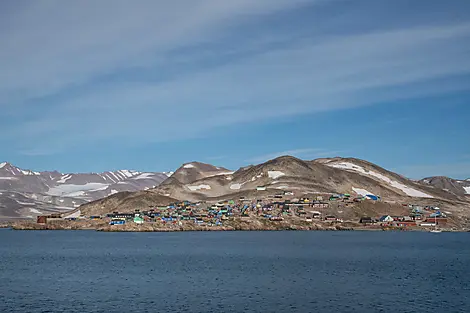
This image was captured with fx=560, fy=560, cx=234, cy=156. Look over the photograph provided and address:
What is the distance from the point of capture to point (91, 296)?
8119 cm

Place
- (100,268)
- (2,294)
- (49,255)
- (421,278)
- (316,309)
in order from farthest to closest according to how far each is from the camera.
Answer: (49,255)
(100,268)
(421,278)
(2,294)
(316,309)

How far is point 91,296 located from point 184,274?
1102 inches

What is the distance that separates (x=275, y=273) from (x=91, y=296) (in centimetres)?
3882

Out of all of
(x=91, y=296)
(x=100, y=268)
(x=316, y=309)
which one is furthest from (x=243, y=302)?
(x=100, y=268)

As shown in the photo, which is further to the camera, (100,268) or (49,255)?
(49,255)

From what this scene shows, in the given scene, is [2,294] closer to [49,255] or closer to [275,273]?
[275,273]

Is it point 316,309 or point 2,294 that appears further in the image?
point 2,294

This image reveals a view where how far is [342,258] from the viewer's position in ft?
451

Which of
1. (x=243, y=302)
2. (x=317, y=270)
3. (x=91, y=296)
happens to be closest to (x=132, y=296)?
(x=91, y=296)

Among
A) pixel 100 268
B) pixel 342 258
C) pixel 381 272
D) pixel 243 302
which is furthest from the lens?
pixel 342 258

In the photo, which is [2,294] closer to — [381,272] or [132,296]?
[132,296]

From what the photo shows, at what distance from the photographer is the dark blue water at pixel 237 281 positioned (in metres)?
74.4

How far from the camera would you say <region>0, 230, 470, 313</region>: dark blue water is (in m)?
74.4

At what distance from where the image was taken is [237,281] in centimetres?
9625
